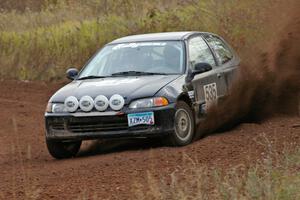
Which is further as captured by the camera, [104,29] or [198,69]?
[104,29]

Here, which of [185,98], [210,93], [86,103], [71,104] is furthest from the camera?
[210,93]

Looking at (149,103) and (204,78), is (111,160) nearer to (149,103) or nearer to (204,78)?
(149,103)

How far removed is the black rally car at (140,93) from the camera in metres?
9.77

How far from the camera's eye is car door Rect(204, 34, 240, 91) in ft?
38.0

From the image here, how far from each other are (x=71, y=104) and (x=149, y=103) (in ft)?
3.33

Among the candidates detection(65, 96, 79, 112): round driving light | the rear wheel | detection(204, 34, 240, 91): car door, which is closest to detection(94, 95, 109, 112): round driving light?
detection(65, 96, 79, 112): round driving light

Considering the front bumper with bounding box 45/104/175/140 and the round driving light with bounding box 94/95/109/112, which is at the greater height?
the round driving light with bounding box 94/95/109/112

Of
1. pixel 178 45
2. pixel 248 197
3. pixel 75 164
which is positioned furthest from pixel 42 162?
pixel 248 197

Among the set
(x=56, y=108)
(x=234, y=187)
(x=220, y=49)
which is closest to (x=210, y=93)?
(x=220, y=49)

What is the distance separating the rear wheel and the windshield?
3.31ft

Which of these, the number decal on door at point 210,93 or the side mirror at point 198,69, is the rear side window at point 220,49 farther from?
the side mirror at point 198,69

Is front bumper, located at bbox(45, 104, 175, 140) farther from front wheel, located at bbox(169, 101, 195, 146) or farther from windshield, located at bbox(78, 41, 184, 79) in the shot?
windshield, located at bbox(78, 41, 184, 79)

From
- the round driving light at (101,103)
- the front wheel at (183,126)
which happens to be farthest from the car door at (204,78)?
the round driving light at (101,103)

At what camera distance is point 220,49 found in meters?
12.1
